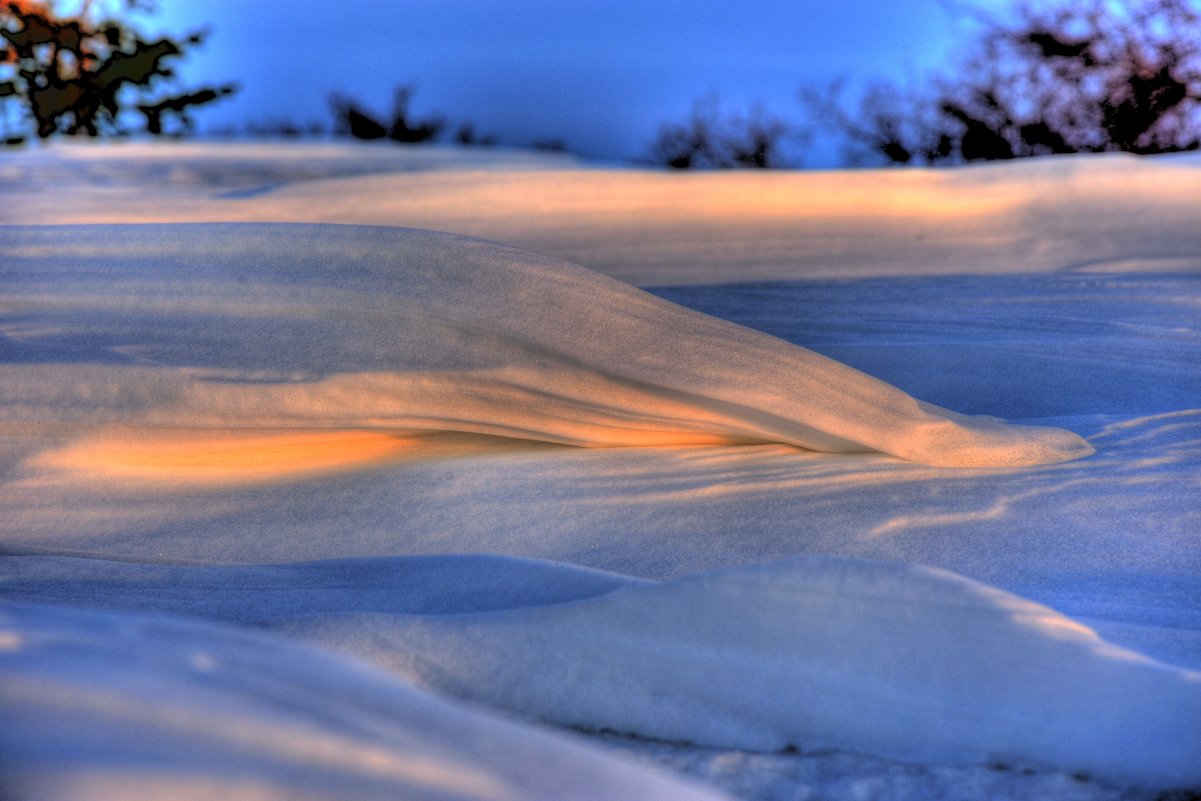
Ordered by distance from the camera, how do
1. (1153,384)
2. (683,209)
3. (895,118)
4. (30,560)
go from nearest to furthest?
(30,560)
(1153,384)
(683,209)
(895,118)

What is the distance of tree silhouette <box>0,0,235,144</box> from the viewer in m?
5.54

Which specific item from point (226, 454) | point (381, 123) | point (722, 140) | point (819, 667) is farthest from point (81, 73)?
point (819, 667)

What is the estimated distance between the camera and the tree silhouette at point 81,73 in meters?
5.54

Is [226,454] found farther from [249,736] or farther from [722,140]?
[722,140]

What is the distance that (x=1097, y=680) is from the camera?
23.7 inches

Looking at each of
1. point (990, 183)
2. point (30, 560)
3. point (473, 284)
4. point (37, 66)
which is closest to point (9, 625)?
point (30, 560)

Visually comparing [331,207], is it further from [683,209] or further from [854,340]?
[854,340]

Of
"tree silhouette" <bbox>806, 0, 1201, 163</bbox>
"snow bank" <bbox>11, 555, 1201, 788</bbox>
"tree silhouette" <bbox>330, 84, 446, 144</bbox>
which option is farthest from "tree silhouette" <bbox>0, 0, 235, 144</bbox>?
"snow bank" <bbox>11, 555, 1201, 788</bbox>

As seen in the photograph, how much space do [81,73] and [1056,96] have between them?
4.54 metres

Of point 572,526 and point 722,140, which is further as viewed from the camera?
point 722,140

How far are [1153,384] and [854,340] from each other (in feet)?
1.13

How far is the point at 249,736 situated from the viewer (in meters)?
0.41

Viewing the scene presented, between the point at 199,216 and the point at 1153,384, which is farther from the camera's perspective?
the point at 199,216

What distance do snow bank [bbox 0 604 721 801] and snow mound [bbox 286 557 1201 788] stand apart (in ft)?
0.49
